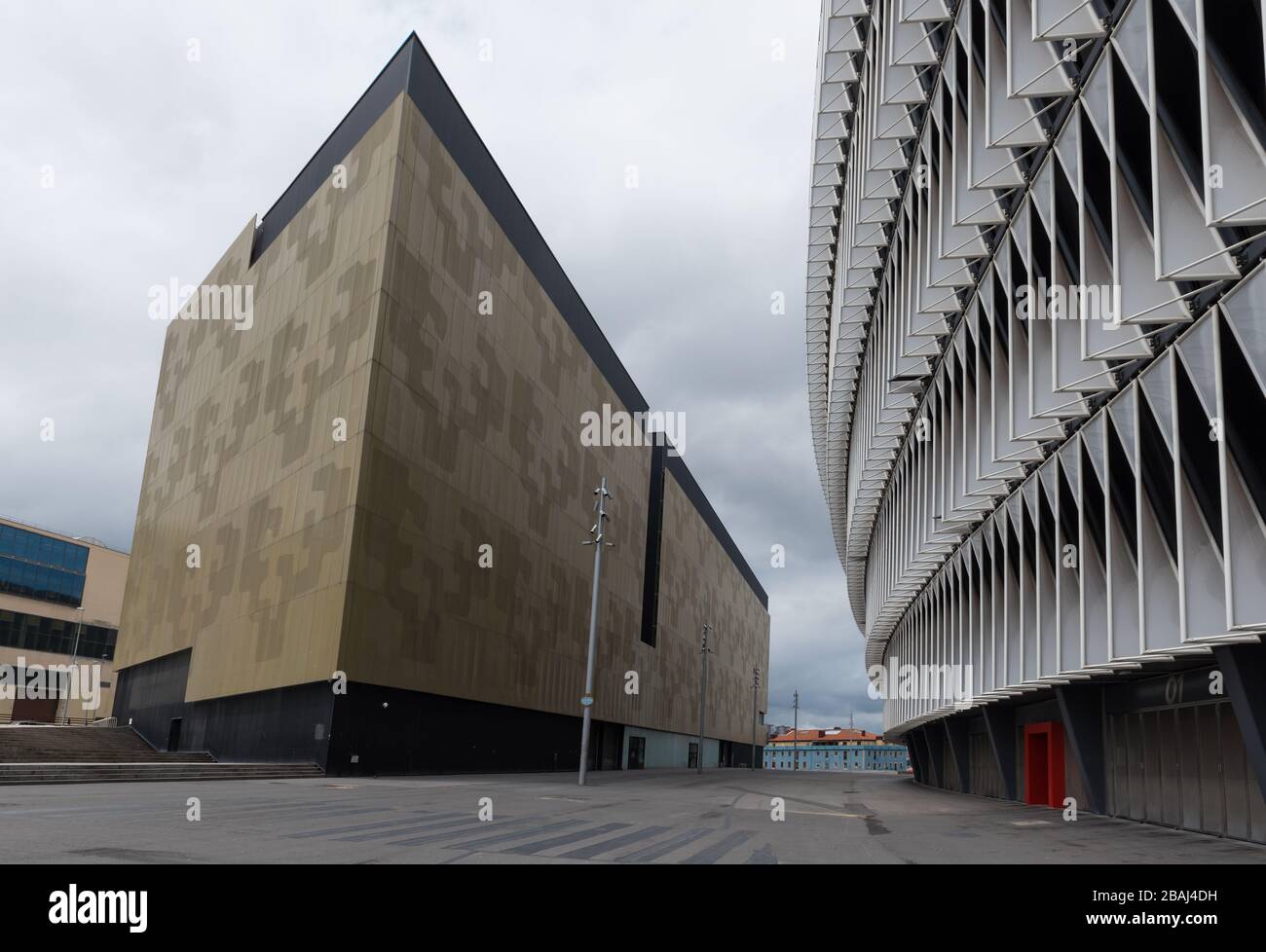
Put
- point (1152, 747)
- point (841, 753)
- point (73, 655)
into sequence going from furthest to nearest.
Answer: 1. point (841, 753)
2. point (73, 655)
3. point (1152, 747)

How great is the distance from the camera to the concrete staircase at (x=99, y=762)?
25.4 m

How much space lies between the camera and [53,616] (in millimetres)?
88250

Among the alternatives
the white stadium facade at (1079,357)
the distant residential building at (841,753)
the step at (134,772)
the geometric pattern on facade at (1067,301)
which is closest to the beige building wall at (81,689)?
the step at (134,772)

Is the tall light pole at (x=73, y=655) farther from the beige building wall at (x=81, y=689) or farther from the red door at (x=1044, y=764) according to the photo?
the red door at (x=1044, y=764)

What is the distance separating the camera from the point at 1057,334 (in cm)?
1781

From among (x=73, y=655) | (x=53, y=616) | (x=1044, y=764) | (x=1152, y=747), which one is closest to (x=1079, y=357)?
(x=1152, y=747)

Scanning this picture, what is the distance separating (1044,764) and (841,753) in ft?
539

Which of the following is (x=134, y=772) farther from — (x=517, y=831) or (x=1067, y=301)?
(x=1067, y=301)

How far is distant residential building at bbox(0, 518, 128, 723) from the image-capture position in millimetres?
83375

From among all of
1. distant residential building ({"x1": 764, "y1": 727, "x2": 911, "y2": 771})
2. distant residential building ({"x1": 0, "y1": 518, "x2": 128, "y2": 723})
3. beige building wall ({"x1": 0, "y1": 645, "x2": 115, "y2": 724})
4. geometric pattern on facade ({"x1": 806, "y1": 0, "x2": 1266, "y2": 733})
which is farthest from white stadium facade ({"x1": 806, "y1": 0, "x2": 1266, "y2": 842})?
distant residential building ({"x1": 764, "y1": 727, "x2": 911, "y2": 771})

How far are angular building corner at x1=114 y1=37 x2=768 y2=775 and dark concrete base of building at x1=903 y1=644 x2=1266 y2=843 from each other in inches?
860
